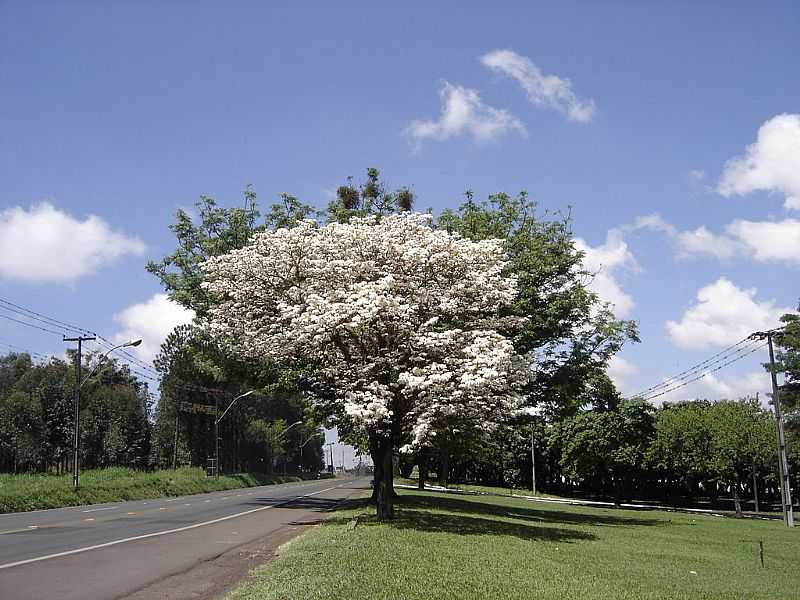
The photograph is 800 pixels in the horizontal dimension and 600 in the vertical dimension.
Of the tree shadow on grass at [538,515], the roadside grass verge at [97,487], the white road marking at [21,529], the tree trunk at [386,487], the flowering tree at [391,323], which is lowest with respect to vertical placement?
the tree shadow on grass at [538,515]

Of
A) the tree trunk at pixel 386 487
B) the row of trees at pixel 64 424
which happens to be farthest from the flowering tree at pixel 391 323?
the row of trees at pixel 64 424

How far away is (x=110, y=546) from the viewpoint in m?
17.1

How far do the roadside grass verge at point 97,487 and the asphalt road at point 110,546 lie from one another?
19.2 feet

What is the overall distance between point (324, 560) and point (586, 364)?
21.3 meters

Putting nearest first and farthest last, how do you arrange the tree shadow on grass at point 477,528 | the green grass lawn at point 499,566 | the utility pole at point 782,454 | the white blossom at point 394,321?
the green grass lawn at point 499,566 < the white blossom at point 394,321 < the tree shadow on grass at point 477,528 < the utility pole at point 782,454

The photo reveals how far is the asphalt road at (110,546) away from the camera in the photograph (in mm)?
11984

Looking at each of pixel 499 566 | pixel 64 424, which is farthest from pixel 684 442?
pixel 64 424

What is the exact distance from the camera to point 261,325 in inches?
1001

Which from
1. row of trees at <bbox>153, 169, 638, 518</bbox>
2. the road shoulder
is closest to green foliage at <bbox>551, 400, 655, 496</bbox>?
row of trees at <bbox>153, 169, 638, 518</bbox>

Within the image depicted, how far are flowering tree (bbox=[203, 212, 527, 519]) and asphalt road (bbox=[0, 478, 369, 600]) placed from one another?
507cm

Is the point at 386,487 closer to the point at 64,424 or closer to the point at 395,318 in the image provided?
the point at 395,318

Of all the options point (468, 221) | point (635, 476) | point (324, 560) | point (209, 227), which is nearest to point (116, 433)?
point (635, 476)

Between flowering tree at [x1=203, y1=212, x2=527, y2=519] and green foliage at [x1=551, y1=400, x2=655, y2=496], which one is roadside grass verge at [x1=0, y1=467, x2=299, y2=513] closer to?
flowering tree at [x1=203, y1=212, x2=527, y2=519]

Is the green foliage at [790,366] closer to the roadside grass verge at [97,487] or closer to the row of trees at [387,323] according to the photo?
the row of trees at [387,323]
